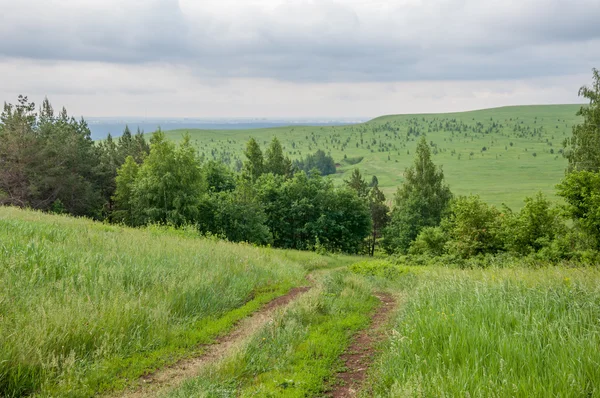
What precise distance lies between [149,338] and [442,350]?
5.60 m

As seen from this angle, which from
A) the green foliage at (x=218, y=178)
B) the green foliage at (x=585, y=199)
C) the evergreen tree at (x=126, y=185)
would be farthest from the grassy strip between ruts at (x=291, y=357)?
the green foliage at (x=218, y=178)

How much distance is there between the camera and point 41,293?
25.6 feet

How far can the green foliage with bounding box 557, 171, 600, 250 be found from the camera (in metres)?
25.1

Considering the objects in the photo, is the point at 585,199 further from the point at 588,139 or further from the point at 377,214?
the point at 377,214

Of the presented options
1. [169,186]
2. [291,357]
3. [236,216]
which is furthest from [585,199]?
[169,186]

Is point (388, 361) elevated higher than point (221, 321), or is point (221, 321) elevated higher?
point (388, 361)

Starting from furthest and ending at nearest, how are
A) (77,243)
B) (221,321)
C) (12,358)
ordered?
(77,243) → (221,321) → (12,358)

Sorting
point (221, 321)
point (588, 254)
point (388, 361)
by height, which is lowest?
point (588, 254)

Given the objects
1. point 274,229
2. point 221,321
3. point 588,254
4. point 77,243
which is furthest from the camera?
point 274,229

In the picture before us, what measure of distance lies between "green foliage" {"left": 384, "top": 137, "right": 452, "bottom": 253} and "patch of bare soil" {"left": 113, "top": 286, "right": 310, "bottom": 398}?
49266mm

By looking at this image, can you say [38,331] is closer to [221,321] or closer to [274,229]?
[221,321]

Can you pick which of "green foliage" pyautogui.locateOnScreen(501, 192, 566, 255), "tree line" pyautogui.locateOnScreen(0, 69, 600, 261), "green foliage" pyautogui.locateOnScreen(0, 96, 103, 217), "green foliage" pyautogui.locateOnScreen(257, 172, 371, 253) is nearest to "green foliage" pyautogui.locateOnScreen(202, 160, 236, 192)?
"tree line" pyautogui.locateOnScreen(0, 69, 600, 261)

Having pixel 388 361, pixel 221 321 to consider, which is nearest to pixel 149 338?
pixel 221 321

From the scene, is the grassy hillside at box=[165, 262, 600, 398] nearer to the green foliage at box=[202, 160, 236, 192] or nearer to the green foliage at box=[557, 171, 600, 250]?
the green foliage at box=[557, 171, 600, 250]
